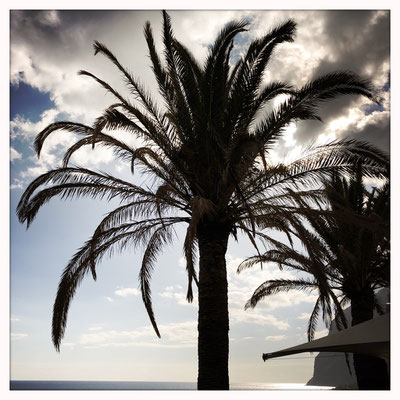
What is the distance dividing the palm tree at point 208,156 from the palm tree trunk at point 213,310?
2 centimetres

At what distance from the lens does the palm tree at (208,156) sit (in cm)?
921

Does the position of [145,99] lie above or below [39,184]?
above

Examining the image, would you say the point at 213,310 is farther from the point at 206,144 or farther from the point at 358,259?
the point at 358,259

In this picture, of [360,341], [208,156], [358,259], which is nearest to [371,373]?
[358,259]

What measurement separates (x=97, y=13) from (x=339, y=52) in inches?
192

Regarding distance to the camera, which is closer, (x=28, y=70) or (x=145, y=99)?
(x=28, y=70)

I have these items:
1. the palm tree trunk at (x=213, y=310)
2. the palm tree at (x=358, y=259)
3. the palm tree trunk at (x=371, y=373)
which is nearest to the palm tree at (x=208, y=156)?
the palm tree trunk at (x=213, y=310)

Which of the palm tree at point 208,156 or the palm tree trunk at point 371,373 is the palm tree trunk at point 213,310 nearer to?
the palm tree at point 208,156

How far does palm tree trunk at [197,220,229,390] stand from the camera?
906 cm

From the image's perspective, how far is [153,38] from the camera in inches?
391

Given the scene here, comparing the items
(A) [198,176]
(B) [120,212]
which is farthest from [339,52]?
(B) [120,212]

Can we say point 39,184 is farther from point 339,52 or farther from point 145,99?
point 339,52
